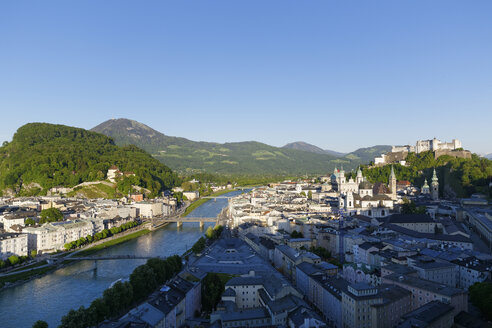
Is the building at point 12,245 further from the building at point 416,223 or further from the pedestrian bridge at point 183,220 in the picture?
the building at point 416,223

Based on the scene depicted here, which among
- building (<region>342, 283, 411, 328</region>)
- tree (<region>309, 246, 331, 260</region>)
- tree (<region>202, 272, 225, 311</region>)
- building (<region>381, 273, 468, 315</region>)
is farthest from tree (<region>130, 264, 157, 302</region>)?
building (<region>381, 273, 468, 315</region>)

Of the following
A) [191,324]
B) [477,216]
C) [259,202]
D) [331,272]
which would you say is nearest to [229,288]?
[191,324]

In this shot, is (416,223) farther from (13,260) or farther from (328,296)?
(13,260)

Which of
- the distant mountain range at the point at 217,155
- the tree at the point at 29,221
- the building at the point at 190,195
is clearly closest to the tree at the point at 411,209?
the tree at the point at 29,221

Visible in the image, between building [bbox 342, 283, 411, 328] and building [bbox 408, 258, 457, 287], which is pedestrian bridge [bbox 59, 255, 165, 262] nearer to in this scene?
building [bbox 342, 283, 411, 328]

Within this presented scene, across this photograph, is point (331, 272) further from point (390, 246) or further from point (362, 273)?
point (390, 246)

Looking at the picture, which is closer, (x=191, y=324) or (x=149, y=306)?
(x=149, y=306)
